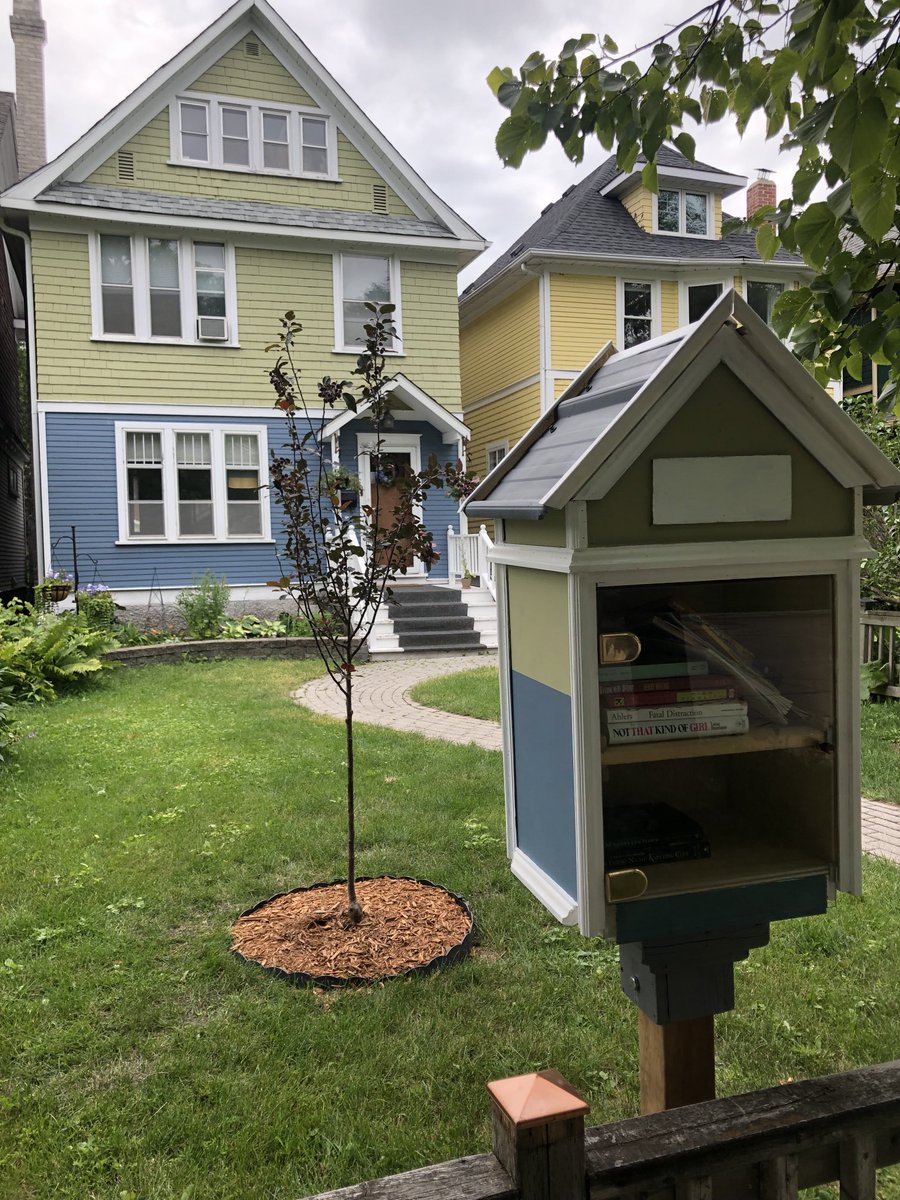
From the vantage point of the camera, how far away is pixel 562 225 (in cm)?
1808

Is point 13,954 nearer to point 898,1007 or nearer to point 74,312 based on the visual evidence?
point 898,1007

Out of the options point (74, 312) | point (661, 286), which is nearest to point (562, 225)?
point (661, 286)

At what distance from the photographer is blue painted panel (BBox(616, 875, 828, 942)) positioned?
5.56ft

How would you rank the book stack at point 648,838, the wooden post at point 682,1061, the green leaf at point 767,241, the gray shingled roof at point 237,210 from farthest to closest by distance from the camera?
1. the gray shingled roof at point 237,210
2. the green leaf at point 767,241
3. the wooden post at point 682,1061
4. the book stack at point 648,838

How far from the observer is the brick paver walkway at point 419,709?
529 centimetres

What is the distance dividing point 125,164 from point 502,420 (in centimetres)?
876

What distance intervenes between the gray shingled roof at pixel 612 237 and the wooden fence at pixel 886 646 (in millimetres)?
11049

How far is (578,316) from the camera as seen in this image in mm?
17672

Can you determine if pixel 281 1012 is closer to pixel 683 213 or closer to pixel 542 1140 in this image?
pixel 542 1140

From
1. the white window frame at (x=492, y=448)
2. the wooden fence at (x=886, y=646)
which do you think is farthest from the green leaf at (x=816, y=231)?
the white window frame at (x=492, y=448)

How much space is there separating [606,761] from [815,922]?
9.68 feet

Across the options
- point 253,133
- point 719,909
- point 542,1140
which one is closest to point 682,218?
point 253,133

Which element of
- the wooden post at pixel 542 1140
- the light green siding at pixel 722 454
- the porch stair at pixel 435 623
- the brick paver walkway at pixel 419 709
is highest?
the light green siding at pixel 722 454

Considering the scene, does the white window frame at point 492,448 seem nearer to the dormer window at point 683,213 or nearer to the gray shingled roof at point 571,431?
the dormer window at point 683,213
